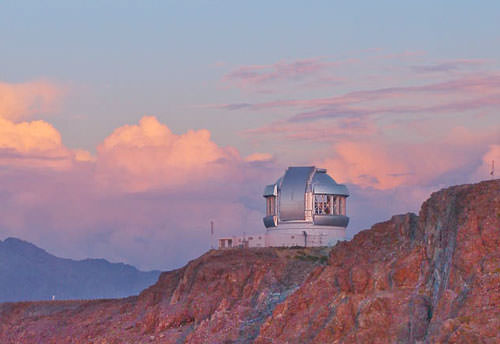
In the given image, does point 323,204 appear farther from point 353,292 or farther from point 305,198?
point 353,292

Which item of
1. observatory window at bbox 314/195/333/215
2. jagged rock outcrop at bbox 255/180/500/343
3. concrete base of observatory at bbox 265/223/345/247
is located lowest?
jagged rock outcrop at bbox 255/180/500/343

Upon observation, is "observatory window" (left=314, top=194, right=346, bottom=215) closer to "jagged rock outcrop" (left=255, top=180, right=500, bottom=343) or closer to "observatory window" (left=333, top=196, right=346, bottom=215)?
"observatory window" (left=333, top=196, right=346, bottom=215)

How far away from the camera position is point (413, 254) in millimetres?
83812

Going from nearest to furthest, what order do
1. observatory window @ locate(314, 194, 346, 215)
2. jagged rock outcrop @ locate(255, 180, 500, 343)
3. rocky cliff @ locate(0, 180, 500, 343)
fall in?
1. jagged rock outcrop @ locate(255, 180, 500, 343)
2. rocky cliff @ locate(0, 180, 500, 343)
3. observatory window @ locate(314, 194, 346, 215)

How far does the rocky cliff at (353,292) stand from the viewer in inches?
2889

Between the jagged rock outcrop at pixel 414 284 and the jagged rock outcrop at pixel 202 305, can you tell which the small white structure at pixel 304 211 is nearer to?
the jagged rock outcrop at pixel 202 305

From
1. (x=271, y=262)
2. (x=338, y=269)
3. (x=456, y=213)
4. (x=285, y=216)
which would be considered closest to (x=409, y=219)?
(x=338, y=269)

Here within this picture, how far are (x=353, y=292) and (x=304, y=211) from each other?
4218cm

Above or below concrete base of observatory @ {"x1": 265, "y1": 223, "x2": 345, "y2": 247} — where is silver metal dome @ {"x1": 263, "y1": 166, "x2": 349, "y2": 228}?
above

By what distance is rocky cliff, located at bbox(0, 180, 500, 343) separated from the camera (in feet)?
241

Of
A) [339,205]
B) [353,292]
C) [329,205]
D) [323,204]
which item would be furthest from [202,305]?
[353,292]

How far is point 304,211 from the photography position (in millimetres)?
128000

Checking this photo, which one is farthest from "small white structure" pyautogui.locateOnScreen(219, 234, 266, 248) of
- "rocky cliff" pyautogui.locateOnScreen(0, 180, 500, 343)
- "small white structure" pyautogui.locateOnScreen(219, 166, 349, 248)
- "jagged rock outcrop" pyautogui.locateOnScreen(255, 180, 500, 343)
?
"jagged rock outcrop" pyautogui.locateOnScreen(255, 180, 500, 343)

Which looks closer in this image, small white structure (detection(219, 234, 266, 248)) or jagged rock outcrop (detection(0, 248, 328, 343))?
jagged rock outcrop (detection(0, 248, 328, 343))
